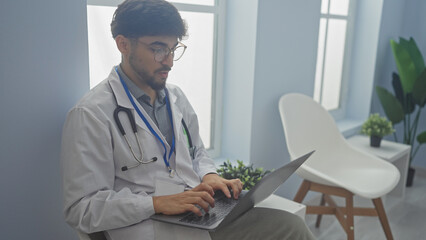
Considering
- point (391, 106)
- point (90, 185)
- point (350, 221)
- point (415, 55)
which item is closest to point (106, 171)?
point (90, 185)

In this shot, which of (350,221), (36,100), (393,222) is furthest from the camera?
(393,222)

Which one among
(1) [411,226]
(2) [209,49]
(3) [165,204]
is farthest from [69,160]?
(1) [411,226]

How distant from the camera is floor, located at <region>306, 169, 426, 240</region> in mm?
2611

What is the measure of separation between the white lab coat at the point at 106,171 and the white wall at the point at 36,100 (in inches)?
5.7

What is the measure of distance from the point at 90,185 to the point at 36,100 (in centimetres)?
37

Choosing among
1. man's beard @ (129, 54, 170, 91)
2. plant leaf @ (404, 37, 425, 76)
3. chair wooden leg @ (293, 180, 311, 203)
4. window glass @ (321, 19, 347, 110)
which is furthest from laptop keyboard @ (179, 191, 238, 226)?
plant leaf @ (404, 37, 425, 76)

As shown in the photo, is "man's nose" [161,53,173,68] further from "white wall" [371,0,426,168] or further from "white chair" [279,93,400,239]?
"white wall" [371,0,426,168]

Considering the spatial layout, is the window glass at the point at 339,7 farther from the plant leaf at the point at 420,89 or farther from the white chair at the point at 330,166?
the white chair at the point at 330,166

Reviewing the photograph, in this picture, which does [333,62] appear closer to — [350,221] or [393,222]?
[393,222]

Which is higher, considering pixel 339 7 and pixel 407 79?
pixel 339 7

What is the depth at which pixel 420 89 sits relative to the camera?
3.24 metres

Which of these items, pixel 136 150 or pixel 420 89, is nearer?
pixel 136 150

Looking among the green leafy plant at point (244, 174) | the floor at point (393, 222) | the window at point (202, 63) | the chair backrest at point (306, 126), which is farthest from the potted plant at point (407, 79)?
the green leafy plant at point (244, 174)

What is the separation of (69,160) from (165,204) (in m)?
0.34
